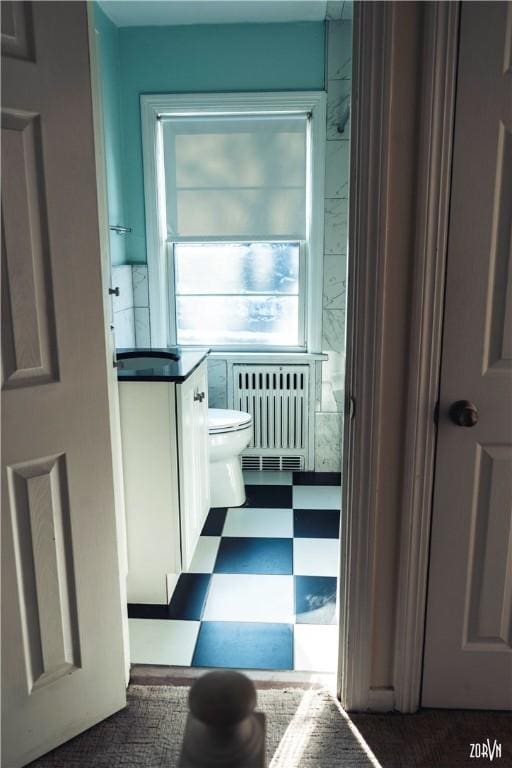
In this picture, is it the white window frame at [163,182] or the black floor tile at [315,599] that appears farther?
the white window frame at [163,182]

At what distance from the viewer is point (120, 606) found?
169 cm

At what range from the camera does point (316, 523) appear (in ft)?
9.66

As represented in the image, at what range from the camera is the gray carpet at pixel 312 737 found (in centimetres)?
153

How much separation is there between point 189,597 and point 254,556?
40cm

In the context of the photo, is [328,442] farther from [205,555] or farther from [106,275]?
[106,275]

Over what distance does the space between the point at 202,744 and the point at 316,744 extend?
1.28 metres

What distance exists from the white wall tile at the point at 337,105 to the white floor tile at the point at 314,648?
243 cm

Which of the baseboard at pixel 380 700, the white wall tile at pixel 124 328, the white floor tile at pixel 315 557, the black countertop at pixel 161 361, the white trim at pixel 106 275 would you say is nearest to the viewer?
the white trim at pixel 106 275

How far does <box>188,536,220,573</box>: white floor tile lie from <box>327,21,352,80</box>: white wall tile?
7.96 ft

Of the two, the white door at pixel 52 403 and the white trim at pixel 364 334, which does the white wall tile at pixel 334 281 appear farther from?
the white door at pixel 52 403

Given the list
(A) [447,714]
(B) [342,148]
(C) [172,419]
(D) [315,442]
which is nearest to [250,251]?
(B) [342,148]

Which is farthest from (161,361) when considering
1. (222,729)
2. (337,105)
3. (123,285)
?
(222,729)

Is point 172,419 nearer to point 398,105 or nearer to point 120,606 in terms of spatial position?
point 120,606

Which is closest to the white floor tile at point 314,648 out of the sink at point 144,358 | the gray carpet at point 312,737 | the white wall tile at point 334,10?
the gray carpet at point 312,737
